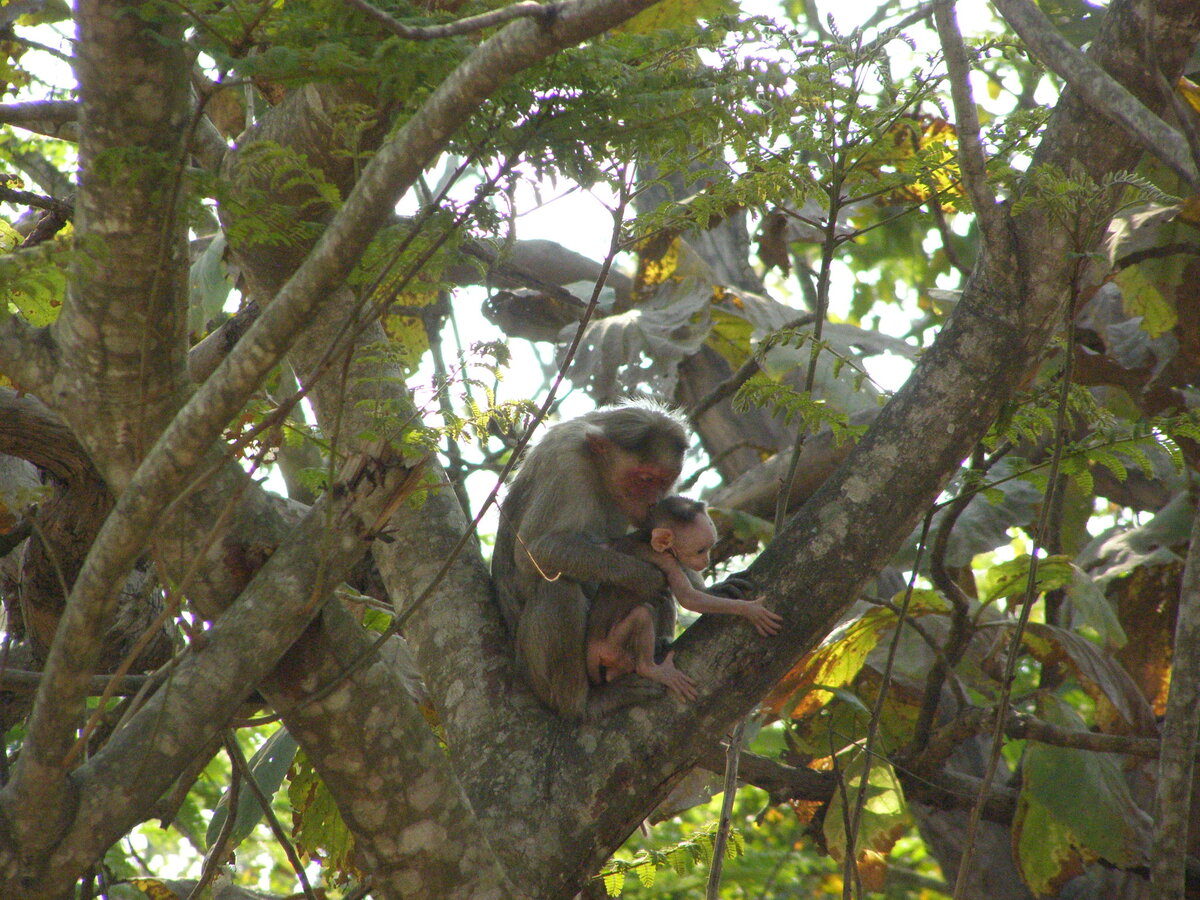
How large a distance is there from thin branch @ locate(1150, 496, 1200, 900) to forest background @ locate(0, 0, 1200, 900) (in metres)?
0.01

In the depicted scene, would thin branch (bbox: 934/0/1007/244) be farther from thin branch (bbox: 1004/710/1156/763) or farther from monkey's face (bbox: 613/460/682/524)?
thin branch (bbox: 1004/710/1156/763)

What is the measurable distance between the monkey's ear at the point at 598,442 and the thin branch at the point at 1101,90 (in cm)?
242

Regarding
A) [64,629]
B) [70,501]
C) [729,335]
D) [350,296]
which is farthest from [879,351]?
[64,629]

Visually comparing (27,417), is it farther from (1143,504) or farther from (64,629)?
(1143,504)

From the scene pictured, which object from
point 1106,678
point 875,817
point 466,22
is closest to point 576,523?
point 875,817

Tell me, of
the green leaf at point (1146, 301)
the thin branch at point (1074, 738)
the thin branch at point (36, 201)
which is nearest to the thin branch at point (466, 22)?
the thin branch at point (36, 201)

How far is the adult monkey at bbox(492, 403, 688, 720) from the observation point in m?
4.11

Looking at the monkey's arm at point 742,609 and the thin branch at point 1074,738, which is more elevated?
the monkey's arm at point 742,609

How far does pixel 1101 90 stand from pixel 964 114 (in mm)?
374

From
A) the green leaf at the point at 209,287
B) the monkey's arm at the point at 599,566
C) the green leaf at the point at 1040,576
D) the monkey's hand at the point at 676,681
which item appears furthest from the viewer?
the green leaf at the point at 209,287

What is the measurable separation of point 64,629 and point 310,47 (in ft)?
4.35

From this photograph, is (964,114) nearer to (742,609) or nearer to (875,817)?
(742,609)

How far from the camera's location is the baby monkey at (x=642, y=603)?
4.06 meters

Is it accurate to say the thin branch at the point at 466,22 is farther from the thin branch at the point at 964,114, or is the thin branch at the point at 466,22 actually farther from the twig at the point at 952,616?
the twig at the point at 952,616
